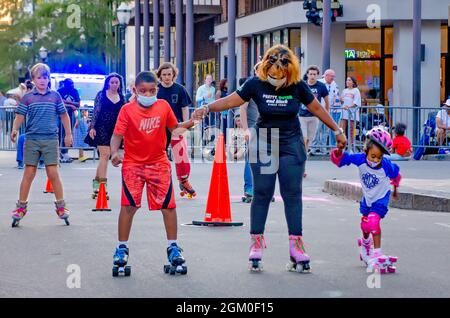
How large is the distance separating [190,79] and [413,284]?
32.4m

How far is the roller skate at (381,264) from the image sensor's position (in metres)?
9.44

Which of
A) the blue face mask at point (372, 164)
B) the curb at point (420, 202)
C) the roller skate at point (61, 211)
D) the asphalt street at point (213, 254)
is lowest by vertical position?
the asphalt street at point (213, 254)

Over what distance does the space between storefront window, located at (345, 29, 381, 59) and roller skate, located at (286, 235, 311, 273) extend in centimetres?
2844

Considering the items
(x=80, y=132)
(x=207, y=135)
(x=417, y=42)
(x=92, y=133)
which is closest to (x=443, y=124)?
(x=417, y=42)

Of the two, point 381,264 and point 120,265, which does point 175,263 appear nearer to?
point 120,265

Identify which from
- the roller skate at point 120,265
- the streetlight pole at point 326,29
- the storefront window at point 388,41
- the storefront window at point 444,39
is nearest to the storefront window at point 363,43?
the storefront window at point 388,41

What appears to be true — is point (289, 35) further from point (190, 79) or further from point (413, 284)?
point (413, 284)

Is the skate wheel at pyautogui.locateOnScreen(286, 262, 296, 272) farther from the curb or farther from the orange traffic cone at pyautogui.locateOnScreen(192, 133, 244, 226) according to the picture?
the curb

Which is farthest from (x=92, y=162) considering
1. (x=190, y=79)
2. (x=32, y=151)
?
(x=190, y=79)

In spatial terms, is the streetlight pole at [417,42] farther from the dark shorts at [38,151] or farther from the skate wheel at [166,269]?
the skate wheel at [166,269]

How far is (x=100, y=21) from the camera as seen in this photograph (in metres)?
55.7

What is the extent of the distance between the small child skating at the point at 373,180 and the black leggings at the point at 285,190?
12.9 inches

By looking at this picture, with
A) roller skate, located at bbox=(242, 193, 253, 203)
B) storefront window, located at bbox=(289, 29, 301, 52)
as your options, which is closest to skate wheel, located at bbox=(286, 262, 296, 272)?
roller skate, located at bbox=(242, 193, 253, 203)
